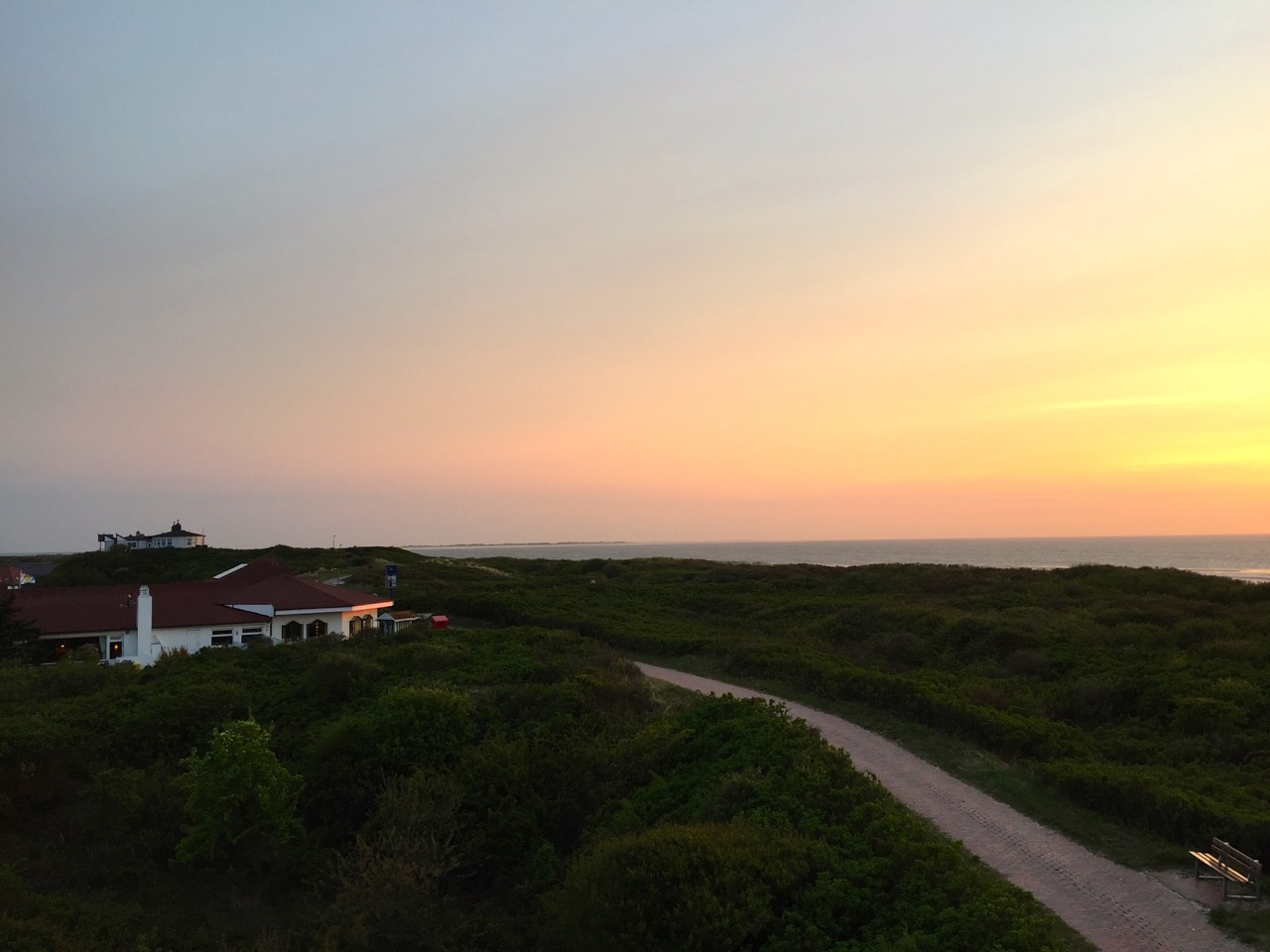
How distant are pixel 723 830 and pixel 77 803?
15.7 meters

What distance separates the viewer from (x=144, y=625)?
30.5 meters

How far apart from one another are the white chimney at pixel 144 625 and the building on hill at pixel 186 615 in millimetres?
31

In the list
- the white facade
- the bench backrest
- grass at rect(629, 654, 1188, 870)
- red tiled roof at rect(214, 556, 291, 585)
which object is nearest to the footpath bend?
grass at rect(629, 654, 1188, 870)

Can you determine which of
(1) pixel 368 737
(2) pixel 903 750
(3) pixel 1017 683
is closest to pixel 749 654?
(3) pixel 1017 683

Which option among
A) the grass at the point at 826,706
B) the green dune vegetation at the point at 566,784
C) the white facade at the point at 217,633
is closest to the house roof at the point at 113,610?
the white facade at the point at 217,633

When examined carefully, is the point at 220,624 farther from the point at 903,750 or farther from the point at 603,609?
the point at 903,750

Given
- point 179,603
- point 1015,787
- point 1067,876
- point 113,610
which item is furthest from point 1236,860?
point 113,610

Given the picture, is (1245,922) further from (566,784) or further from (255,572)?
(255,572)

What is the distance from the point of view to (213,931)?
14312mm

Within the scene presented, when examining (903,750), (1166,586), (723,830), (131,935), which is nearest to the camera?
(723,830)

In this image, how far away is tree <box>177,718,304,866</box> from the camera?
53.3 ft

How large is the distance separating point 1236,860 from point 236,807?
54.3 feet

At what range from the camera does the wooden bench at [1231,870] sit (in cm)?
1042

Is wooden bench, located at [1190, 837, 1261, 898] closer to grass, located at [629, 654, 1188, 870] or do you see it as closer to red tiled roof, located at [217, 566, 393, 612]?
grass, located at [629, 654, 1188, 870]
